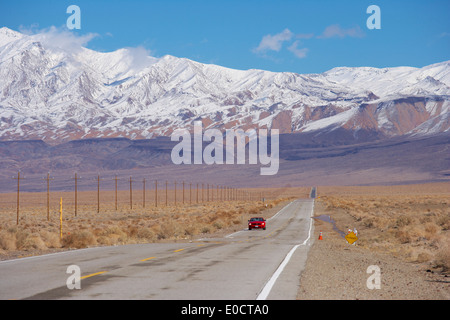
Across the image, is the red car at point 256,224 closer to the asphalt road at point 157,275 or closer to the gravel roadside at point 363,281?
the gravel roadside at point 363,281

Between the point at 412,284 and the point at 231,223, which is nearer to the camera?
the point at 412,284

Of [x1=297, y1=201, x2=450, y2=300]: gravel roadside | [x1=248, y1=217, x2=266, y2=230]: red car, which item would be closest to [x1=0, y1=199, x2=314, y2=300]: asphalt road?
[x1=297, y1=201, x2=450, y2=300]: gravel roadside

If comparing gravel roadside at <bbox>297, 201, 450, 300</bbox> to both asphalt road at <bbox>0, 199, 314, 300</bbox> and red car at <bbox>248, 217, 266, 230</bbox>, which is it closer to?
asphalt road at <bbox>0, 199, 314, 300</bbox>

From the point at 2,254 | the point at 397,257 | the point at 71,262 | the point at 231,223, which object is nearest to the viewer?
the point at 71,262

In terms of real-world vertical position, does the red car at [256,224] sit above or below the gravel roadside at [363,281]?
below

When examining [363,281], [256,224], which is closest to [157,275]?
[363,281]

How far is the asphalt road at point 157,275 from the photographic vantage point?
11602mm

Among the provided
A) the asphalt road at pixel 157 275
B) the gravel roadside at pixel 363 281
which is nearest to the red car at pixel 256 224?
the gravel roadside at pixel 363 281

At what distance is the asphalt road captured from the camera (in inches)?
457

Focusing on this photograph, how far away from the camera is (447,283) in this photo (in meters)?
15.9

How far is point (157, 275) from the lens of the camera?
1437 centimetres
